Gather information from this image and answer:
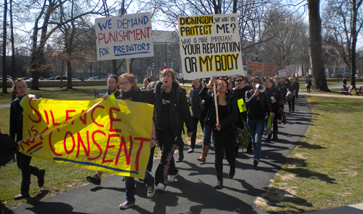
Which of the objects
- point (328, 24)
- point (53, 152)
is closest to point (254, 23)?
point (53, 152)

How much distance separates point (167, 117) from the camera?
16.2 feet

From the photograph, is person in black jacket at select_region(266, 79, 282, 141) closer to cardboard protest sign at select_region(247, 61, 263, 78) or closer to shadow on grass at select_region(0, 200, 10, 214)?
shadow on grass at select_region(0, 200, 10, 214)

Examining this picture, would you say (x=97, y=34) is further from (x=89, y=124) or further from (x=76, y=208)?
(x=76, y=208)

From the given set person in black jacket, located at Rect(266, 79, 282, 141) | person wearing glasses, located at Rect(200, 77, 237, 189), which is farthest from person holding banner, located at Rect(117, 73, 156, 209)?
person in black jacket, located at Rect(266, 79, 282, 141)

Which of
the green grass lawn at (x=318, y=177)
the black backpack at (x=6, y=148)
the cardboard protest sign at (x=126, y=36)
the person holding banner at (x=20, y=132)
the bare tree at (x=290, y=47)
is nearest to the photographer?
the black backpack at (x=6, y=148)

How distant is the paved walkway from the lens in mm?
4277

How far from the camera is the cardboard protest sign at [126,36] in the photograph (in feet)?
19.3

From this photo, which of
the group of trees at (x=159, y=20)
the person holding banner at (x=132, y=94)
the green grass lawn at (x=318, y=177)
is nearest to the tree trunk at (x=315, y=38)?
the group of trees at (x=159, y=20)

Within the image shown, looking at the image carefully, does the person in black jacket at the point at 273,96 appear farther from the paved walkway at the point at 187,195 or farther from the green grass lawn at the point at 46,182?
the green grass lawn at the point at 46,182

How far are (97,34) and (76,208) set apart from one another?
3.30m

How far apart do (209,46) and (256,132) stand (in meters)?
2.01

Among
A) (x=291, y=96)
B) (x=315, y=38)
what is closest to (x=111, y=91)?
(x=291, y=96)

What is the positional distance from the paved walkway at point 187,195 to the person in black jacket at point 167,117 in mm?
394

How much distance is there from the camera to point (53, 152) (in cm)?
452
